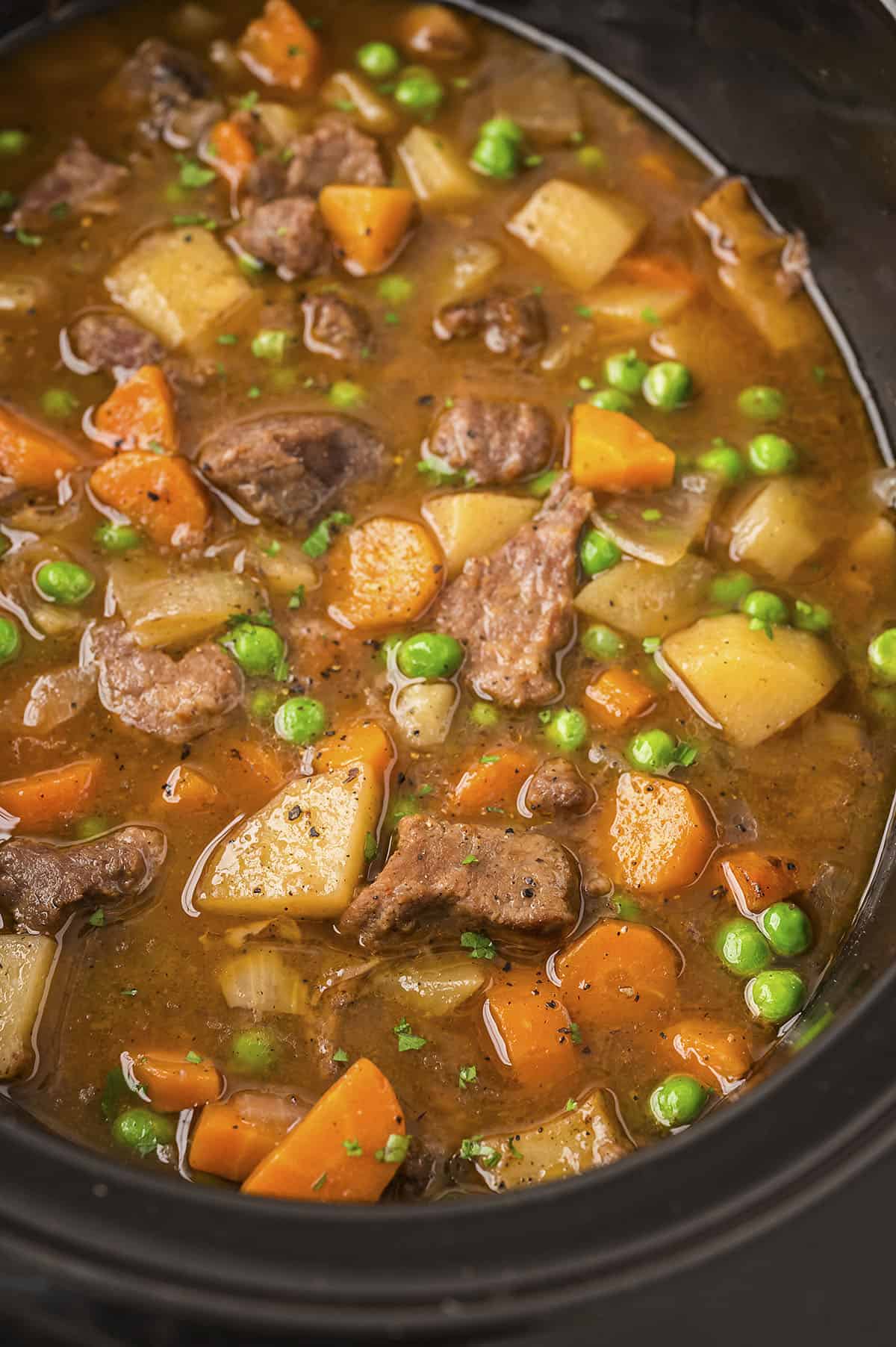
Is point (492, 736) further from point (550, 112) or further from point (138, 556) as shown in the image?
point (550, 112)

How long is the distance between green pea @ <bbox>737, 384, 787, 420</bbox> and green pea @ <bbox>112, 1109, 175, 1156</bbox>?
3.13 meters

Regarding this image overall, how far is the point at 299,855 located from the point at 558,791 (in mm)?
812

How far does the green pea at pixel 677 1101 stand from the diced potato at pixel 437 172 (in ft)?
11.2

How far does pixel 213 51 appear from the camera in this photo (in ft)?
18.7

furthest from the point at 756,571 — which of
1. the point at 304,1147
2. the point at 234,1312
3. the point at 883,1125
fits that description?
the point at 234,1312

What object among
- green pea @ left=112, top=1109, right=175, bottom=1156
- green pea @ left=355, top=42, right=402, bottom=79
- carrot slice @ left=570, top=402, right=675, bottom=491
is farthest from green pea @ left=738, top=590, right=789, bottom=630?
green pea @ left=355, top=42, right=402, bottom=79

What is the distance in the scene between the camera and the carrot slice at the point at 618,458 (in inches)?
185

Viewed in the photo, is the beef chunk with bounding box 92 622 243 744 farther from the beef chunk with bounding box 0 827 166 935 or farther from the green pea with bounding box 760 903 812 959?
the green pea with bounding box 760 903 812 959

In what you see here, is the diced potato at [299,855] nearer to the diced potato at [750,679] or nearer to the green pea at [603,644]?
the green pea at [603,644]

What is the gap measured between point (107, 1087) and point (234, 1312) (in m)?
1.16

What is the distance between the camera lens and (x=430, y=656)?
436 centimetres

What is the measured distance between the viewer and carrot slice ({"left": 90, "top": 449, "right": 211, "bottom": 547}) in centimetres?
460

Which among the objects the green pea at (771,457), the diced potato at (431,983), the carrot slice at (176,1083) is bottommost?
the carrot slice at (176,1083)

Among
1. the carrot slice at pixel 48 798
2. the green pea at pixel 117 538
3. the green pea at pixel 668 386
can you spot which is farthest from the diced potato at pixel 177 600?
the green pea at pixel 668 386
